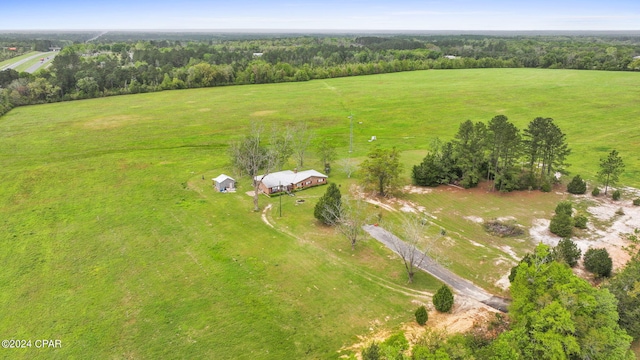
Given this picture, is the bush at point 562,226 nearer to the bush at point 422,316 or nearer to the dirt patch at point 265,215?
the bush at point 422,316

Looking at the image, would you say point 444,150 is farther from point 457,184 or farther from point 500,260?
point 500,260

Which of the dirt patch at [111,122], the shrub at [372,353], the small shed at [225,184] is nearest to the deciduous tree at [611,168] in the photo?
the shrub at [372,353]

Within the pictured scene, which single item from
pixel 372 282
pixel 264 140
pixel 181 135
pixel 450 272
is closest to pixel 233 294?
pixel 372 282

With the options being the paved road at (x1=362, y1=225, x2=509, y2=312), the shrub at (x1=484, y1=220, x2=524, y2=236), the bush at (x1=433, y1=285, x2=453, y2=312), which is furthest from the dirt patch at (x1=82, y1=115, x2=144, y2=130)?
the bush at (x1=433, y1=285, x2=453, y2=312)

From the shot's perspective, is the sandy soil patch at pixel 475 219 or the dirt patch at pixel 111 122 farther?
the dirt patch at pixel 111 122

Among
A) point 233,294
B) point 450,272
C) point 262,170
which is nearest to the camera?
point 233,294

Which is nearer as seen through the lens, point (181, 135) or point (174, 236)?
point (174, 236)

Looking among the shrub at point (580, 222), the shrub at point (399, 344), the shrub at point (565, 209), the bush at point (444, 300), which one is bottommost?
the bush at point (444, 300)
